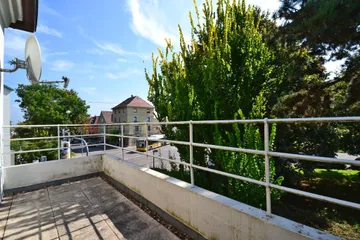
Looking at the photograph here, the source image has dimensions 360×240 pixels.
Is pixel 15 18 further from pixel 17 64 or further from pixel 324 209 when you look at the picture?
pixel 324 209

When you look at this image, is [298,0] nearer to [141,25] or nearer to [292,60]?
[292,60]

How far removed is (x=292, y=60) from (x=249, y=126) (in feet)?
7.79

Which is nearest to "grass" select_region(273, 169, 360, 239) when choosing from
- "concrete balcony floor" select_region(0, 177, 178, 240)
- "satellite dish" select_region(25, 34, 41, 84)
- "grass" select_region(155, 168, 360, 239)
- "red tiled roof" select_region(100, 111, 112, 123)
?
"grass" select_region(155, 168, 360, 239)

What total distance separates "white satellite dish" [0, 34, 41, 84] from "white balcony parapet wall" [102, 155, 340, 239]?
2.30 metres

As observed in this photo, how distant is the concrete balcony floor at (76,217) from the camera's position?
7.43ft

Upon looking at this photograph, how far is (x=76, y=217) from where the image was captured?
8.70ft

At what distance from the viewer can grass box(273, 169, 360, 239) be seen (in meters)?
3.60

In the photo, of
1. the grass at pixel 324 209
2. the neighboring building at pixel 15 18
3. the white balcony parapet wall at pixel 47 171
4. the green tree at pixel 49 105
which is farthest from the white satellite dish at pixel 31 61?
the green tree at pixel 49 105

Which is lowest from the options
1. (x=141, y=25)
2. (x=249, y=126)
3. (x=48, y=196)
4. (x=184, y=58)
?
(x=48, y=196)

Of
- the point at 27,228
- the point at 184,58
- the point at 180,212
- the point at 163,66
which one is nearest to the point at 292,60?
the point at 184,58

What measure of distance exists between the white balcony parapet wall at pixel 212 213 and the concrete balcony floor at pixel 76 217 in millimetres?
308

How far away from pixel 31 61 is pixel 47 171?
2.28 m

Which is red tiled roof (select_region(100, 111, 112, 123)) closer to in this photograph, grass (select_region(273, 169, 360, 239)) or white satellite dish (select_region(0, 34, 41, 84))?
grass (select_region(273, 169, 360, 239))

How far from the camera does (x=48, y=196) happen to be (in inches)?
136
